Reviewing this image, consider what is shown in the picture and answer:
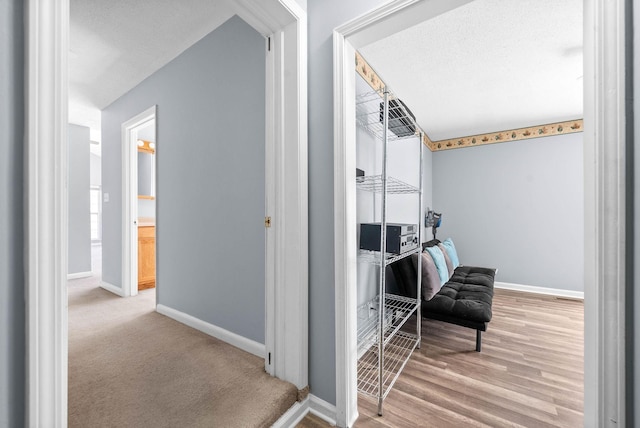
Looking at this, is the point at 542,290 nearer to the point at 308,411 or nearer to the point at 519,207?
the point at 519,207

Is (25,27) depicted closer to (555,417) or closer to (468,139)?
(555,417)

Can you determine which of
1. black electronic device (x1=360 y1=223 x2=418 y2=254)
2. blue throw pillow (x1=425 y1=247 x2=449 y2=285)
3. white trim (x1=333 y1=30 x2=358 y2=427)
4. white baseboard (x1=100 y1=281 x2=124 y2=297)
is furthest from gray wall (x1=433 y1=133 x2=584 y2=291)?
white baseboard (x1=100 y1=281 x2=124 y2=297)

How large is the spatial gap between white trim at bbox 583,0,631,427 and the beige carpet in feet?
4.12

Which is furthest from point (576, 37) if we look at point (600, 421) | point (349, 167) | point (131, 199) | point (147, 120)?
point (131, 199)

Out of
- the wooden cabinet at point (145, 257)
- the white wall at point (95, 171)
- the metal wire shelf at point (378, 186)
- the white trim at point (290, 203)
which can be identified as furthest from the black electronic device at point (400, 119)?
the white wall at point (95, 171)

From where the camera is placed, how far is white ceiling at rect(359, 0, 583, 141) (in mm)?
1737

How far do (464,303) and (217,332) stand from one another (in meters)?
2.10

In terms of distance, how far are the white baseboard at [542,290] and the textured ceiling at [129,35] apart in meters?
4.93

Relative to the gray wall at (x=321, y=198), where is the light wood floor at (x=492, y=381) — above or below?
below

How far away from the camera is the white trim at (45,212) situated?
59cm

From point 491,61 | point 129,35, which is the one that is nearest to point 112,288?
point 129,35

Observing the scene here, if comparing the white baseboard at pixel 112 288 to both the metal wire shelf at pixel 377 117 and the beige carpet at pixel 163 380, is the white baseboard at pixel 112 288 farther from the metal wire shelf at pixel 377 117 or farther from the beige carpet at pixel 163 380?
the metal wire shelf at pixel 377 117

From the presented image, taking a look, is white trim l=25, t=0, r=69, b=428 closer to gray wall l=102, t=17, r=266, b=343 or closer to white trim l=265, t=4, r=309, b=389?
white trim l=265, t=4, r=309, b=389

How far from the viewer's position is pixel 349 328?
52.9 inches
